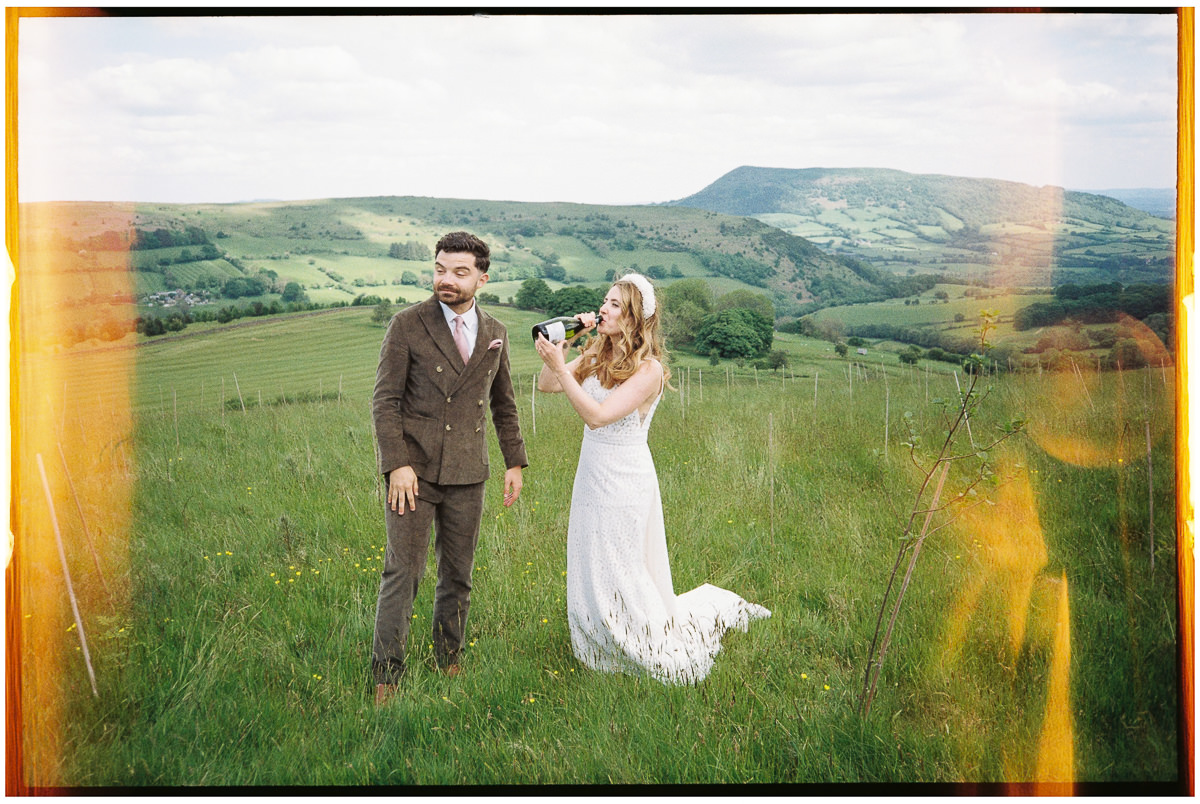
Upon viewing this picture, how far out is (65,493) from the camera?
3.29 meters

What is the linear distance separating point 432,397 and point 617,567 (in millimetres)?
1107

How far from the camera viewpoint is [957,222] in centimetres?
491

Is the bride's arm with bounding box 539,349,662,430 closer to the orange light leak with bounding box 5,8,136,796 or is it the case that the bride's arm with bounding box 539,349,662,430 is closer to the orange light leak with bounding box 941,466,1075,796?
the orange light leak with bounding box 941,466,1075,796

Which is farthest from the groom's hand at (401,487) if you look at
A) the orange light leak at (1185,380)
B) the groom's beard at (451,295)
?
the orange light leak at (1185,380)

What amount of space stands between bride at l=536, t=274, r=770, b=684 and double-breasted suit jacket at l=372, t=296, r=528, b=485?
31 centimetres

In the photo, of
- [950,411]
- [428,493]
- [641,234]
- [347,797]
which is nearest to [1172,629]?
[950,411]

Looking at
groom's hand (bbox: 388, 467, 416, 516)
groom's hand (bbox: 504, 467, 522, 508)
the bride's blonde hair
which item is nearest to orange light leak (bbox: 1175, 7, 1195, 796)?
the bride's blonde hair

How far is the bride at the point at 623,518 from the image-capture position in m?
3.22

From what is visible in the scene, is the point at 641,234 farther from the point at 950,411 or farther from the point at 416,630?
the point at 416,630

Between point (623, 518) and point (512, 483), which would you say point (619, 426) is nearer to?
point (623, 518)

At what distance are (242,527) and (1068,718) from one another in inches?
167

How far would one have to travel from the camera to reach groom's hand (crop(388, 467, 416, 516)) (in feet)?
9.66

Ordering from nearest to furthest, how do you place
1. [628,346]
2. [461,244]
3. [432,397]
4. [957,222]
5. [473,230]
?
[461,244] < [432,397] < [628,346] < [957,222] < [473,230]

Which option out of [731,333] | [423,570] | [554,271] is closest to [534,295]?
[554,271]
